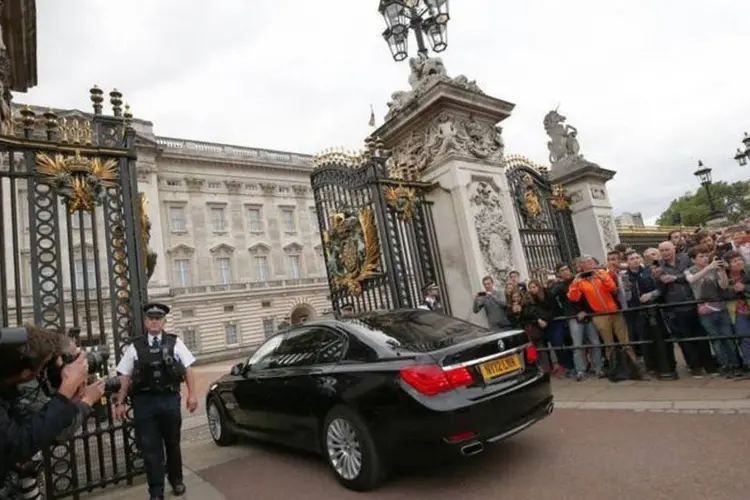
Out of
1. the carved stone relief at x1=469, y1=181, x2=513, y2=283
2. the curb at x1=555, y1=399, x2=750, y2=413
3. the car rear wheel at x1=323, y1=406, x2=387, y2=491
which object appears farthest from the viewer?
the carved stone relief at x1=469, y1=181, x2=513, y2=283

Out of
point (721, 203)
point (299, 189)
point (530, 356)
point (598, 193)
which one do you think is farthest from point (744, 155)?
point (721, 203)

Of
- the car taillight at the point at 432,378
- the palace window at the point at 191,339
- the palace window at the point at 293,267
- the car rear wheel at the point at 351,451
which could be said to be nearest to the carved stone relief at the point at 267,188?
the palace window at the point at 293,267

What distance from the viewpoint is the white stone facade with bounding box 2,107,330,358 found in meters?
36.2

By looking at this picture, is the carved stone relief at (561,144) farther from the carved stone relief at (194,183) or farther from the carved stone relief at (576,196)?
the carved stone relief at (194,183)

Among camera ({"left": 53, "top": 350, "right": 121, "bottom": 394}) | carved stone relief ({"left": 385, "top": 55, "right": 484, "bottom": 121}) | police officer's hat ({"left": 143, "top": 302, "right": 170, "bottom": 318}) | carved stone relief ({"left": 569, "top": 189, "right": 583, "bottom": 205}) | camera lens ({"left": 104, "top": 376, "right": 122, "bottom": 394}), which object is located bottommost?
camera lens ({"left": 104, "top": 376, "right": 122, "bottom": 394})

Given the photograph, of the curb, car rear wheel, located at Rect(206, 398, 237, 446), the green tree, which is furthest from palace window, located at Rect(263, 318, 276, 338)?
the green tree

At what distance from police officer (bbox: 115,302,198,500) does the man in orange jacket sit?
5.34 metres

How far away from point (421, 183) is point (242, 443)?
16.4ft

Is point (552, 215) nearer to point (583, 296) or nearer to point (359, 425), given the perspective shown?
point (583, 296)

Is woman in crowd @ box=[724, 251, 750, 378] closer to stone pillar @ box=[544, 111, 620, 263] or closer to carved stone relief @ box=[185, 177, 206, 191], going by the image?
stone pillar @ box=[544, 111, 620, 263]

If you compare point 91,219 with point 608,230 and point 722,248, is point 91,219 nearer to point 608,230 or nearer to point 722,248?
point 722,248

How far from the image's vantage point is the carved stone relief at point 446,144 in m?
8.17

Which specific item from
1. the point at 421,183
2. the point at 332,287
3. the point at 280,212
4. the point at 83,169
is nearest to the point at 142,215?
the point at 83,169

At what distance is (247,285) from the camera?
39938 mm
